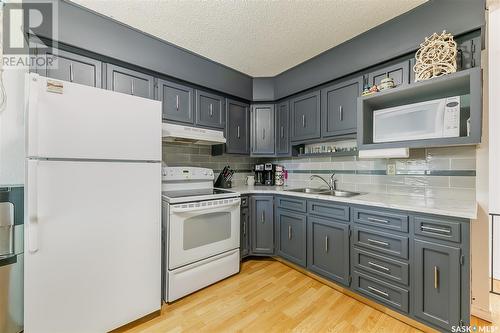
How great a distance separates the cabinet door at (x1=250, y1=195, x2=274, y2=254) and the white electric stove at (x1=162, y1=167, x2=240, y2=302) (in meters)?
0.37

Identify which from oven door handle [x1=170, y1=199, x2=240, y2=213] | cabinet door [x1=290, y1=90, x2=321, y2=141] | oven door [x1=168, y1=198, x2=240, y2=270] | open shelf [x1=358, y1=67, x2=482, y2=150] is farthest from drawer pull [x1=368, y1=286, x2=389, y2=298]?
cabinet door [x1=290, y1=90, x2=321, y2=141]

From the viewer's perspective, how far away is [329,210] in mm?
2100

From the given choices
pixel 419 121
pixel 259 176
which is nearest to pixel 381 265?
pixel 419 121

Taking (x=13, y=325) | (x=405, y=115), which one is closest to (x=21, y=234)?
(x=13, y=325)

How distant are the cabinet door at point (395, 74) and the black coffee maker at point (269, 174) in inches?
66.5

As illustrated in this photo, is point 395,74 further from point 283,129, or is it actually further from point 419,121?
point 283,129

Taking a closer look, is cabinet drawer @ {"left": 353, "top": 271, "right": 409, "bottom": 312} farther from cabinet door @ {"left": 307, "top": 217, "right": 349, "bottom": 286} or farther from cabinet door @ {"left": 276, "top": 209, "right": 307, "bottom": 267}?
cabinet door @ {"left": 276, "top": 209, "right": 307, "bottom": 267}

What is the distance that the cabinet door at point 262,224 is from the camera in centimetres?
271

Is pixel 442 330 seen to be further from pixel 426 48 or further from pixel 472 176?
pixel 426 48

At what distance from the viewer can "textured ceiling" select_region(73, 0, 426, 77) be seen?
1.71 m

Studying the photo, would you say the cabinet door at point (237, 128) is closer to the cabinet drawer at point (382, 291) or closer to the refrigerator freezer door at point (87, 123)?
the refrigerator freezer door at point (87, 123)

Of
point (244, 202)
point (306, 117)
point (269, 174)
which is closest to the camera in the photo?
point (244, 202)

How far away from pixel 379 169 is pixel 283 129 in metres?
1.33

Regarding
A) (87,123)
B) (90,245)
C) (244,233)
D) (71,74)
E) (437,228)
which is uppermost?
(71,74)
